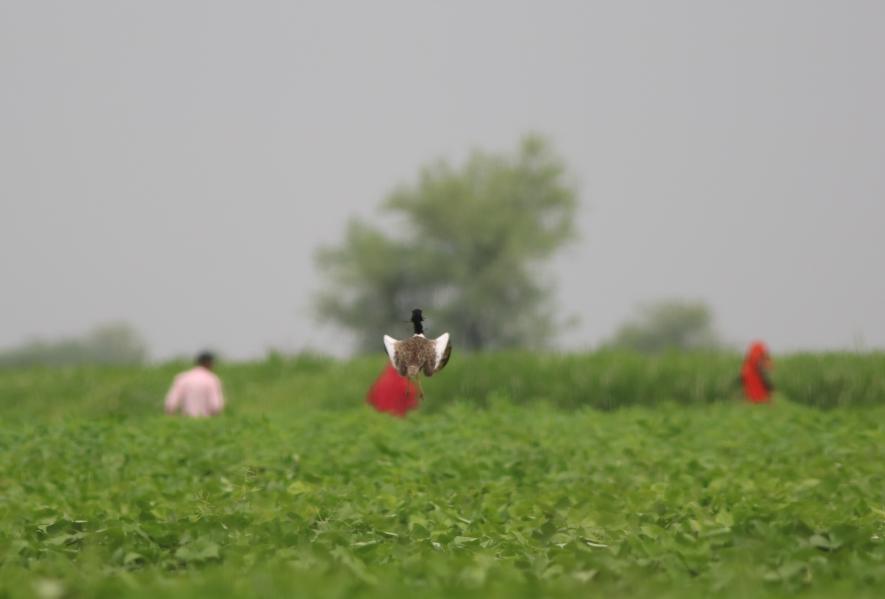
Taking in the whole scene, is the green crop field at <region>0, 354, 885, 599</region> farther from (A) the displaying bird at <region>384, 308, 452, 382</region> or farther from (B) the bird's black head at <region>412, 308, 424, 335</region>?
(B) the bird's black head at <region>412, 308, 424, 335</region>

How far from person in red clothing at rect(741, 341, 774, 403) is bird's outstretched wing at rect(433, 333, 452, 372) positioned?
59.4 ft

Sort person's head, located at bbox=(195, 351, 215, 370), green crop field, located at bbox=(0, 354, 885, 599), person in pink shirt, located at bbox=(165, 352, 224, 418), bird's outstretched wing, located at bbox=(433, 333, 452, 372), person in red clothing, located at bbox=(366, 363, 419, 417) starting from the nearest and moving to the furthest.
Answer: bird's outstretched wing, located at bbox=(433, 333, 452, 372) < green crop field, located at bbox=(0, 354, 885, 599) < person's head, located at bbox=(195, 351, 215, 370) < person in pink shirt, located at bbox=(165, 352, 224, 418) < person in red clothing, located at bbox=(366, 363, 419, 417)

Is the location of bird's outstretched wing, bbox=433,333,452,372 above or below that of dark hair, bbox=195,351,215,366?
below

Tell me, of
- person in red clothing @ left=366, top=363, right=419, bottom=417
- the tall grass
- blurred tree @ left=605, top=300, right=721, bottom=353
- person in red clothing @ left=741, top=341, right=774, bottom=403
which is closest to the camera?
person in red clothing @ left=366, top=363, right=419, bottom=417

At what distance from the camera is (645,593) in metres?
→ 5.75

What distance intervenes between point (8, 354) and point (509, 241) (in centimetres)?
5010

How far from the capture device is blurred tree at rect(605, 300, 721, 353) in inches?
2980

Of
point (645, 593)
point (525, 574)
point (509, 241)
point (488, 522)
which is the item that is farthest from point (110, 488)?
point (509, 241)

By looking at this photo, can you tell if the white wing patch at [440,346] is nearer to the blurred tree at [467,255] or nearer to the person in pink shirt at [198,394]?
the person in pink shirt at [198,394]

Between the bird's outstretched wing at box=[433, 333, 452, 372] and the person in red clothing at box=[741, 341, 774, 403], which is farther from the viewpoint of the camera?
the person in red clothing at box=[741, 341, 774, 403]

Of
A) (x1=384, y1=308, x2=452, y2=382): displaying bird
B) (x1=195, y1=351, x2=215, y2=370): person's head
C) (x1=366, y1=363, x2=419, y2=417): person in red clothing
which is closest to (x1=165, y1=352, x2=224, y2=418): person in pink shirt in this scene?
(x1=195, y1=351, x2=215, y2=370): person's head

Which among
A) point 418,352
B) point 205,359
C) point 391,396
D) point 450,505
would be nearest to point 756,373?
point 391,396

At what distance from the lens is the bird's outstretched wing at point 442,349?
4211 millimetres

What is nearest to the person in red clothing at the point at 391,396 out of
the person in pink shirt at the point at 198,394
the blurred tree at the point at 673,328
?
the person in pink shirt at the point at 198,394
